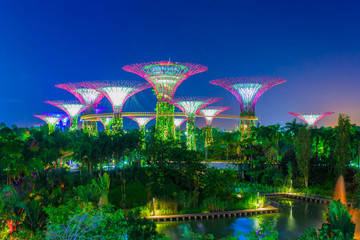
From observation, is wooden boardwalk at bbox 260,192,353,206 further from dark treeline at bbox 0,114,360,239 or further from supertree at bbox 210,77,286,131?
supertree at bbox 210,77,286,131

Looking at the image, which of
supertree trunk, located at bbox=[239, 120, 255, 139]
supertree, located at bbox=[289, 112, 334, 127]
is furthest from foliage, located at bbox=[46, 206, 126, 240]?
supertree, located at bbox=[289, 112, 334, 127]

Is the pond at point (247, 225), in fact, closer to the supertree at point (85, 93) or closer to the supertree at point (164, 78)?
the supertree at point (164, 78)

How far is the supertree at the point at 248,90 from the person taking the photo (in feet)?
125

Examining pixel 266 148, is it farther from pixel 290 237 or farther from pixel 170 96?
pixel 290 237

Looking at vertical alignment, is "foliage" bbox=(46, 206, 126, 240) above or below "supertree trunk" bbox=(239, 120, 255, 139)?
below

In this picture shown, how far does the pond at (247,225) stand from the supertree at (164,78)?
15520mm

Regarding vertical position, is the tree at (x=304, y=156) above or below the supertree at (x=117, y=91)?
below

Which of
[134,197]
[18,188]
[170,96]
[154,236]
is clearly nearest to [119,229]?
[154,236]

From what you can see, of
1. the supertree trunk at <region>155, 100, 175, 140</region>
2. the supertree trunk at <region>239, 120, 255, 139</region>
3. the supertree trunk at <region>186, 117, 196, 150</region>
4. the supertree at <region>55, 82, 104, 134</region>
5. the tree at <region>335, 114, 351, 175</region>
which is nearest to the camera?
the tree at <region>335, 114, 351, 175</region>

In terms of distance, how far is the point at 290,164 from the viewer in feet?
91.6

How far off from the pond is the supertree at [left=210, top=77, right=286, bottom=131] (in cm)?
1952

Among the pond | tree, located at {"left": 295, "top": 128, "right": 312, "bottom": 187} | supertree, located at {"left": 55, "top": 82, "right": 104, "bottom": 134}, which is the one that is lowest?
the pond

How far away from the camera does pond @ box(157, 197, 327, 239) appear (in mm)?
16250

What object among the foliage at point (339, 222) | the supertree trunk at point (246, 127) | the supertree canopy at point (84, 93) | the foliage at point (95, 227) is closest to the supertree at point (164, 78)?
the supertree trunk at point (246, 127)
